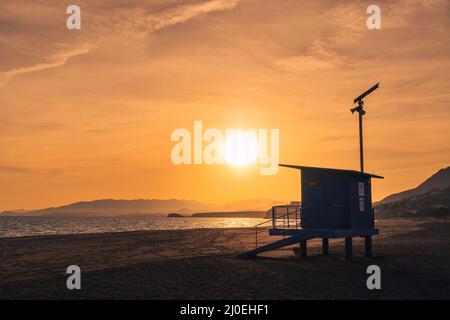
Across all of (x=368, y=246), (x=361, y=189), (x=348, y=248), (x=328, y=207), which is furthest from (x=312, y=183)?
(x=368, y=246)

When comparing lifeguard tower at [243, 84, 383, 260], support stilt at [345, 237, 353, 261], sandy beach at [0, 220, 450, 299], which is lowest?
sandy beach at [0, 220, 450, 299]

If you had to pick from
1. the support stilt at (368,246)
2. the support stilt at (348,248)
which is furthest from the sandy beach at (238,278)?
the support stilt at (348,248)

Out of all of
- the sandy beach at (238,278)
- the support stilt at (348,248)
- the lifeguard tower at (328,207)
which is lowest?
the sandy beach at (238,278)

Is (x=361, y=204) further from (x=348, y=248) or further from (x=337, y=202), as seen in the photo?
(x=348, y=248)

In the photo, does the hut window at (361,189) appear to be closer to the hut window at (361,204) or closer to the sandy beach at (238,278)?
the hut window at (361,204)

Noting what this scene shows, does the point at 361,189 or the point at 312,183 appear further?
the point at 361,189

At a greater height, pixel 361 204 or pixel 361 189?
pixel 361 189

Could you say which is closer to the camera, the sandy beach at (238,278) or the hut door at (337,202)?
the sandy beach at (238,278)

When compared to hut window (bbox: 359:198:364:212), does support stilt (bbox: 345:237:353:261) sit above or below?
below

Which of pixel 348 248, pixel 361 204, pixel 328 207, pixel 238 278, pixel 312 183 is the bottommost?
pixel 238 278

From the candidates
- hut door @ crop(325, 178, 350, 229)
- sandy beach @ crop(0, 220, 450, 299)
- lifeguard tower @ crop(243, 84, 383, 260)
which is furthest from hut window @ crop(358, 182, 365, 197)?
sandy beach @ crop(0, 220, 450, 299)

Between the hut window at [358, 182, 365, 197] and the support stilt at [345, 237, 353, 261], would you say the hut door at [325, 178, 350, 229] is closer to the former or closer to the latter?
the support stilt at [345, 237, 353, 261]

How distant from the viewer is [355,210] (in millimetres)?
27391
